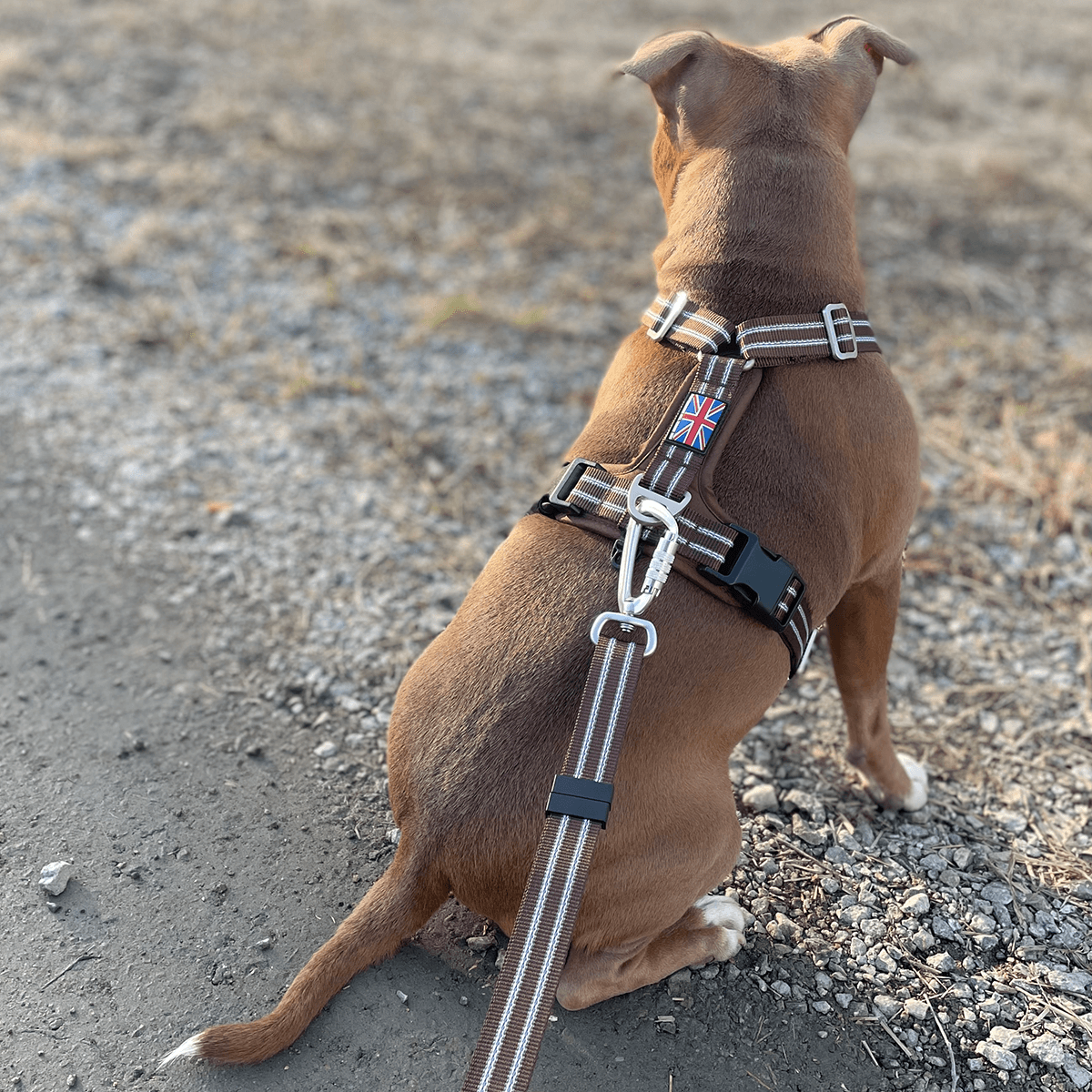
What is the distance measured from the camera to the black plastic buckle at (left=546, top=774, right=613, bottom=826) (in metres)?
1.94

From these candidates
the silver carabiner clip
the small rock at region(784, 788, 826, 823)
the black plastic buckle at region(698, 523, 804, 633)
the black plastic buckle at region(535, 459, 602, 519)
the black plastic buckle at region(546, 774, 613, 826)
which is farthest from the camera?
the small rock at region(784, 788, 826, 823)

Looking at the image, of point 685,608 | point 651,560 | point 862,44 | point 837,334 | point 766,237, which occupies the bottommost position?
point 685,608

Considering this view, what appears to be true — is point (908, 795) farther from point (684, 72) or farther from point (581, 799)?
point (684, 72)

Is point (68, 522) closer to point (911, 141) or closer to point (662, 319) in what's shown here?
point (662, 319)

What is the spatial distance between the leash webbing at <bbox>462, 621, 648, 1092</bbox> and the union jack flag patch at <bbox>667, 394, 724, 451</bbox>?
1.60 feet

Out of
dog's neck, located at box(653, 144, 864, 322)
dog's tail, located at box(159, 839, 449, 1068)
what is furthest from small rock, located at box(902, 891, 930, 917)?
dog's neck, located at box(653, 144, 864, 322)

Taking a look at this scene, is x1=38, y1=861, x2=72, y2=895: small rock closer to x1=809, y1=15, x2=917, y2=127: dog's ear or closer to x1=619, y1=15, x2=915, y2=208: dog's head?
x1=619, y1=15, x2=915, y2=208: dog's head

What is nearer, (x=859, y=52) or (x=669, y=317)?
(x=669, y=317)

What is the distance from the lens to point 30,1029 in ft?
7.59

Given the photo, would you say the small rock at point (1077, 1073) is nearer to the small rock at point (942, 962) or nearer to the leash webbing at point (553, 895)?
the small rock at point (942, 962)

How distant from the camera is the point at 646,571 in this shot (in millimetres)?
2158

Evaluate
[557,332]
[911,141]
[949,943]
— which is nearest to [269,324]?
[557,332]

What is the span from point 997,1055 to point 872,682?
98 cm

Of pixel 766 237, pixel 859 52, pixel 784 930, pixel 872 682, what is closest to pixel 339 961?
pixel 784 930
